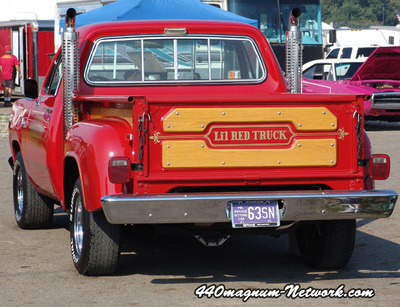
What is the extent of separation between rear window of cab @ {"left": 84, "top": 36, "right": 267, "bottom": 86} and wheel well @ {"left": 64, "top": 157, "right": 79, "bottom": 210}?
2.92 ft

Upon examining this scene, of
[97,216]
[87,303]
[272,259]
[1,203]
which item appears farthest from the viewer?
[1,203]

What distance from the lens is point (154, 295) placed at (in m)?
5.72

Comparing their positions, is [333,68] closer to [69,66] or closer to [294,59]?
[294,59]

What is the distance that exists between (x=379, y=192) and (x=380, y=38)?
35835 mm

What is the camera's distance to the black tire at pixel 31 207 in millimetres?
8219

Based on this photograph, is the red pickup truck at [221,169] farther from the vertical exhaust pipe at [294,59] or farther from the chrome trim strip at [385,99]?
the chrome trim strip at [385,99]


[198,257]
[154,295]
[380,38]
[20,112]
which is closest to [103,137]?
[154,295]

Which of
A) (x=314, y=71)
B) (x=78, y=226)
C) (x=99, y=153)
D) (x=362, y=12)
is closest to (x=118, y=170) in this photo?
(x=99, y=153)

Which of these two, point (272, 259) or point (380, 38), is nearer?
point (272, 259)

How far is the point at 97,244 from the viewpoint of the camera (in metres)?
6.00

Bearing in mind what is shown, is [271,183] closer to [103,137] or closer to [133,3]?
[103,137]

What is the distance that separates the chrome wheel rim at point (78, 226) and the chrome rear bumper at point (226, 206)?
832mm

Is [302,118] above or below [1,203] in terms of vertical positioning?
above

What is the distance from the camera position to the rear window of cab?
24.2 ft
